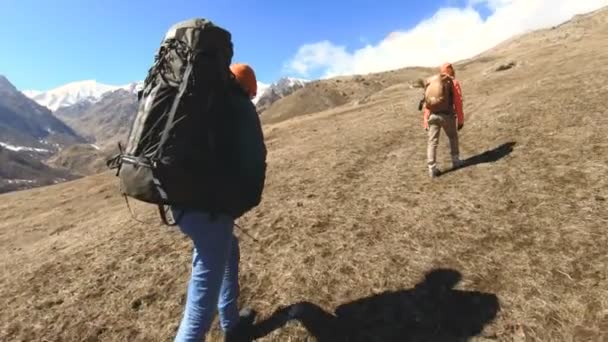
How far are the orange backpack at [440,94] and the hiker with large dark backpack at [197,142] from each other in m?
9.28

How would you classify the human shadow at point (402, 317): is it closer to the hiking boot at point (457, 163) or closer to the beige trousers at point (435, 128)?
the beige trousers at point (435, 128)

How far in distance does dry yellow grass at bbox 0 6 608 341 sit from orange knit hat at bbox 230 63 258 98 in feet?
12.5

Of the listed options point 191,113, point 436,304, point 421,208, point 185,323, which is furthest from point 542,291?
point 191,113

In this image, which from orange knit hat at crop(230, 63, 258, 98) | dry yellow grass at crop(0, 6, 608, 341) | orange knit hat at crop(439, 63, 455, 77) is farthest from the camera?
orange knit hat at crop(439, 63, 455, 77)

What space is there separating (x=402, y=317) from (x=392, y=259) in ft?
5.89

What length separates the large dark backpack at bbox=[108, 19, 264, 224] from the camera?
16.2ft

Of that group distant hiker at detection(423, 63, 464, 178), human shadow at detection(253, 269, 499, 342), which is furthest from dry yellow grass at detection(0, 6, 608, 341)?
distant hiker at detection(423, 63, 464, 178)

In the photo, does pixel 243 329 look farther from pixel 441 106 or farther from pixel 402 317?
pixel 441 106

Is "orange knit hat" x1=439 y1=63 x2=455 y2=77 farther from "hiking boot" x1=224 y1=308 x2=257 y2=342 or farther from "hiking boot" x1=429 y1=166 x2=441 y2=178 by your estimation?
"hiking boot" x1=224 y1=308 x2=257 y2=342

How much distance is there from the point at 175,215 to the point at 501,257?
20.8ft

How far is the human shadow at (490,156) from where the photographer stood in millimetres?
14133

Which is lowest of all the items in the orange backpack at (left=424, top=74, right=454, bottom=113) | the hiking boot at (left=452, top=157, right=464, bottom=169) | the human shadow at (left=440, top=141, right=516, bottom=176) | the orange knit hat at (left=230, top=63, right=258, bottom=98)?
the human shadow at (left=440, top=141, right=516, bottom=176)

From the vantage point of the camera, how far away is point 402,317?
727 centimetres

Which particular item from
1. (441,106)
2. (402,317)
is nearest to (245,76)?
(402,317)
